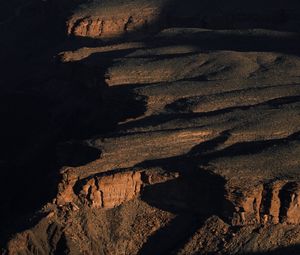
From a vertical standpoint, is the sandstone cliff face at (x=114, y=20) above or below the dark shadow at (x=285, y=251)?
above

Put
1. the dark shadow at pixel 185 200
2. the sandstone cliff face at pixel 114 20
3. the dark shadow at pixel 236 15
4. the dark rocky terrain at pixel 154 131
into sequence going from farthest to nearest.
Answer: the sandstone cliff face at pixel 114 20
the dark shadow at pixel 236 15
the dark shadow at pixel 185 200
the dark rocky terrain at pixel 154 131

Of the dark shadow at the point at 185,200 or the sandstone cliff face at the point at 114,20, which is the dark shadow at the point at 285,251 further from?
the sandstone cliff face at the point at 114,20

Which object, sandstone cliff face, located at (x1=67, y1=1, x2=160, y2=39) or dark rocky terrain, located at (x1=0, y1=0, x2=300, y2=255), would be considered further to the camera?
sandstone cliff face, located at (x1=67, y1=1, x2=160, y2=39)

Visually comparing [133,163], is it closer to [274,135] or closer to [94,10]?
[274,135]

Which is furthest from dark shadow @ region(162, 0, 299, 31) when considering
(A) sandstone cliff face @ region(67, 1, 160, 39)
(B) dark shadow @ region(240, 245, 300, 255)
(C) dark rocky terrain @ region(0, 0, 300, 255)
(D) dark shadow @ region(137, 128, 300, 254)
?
(B) dark shadow @ region(240, 245, 300, 255)

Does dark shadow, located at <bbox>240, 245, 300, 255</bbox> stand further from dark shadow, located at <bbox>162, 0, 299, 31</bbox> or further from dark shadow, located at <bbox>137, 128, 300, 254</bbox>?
dark shadow, located at <bbox>162, 0, 299, 31</bbox>

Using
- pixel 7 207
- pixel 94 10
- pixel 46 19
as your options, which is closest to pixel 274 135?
pixel 7 207

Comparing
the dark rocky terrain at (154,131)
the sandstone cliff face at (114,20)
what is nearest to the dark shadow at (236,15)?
the dark rocky terrain at (154,131)

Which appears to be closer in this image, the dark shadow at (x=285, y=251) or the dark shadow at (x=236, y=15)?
the dark shadow at (x=285, y=251)

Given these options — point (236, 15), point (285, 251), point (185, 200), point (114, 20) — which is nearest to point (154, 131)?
point (185, 200)
